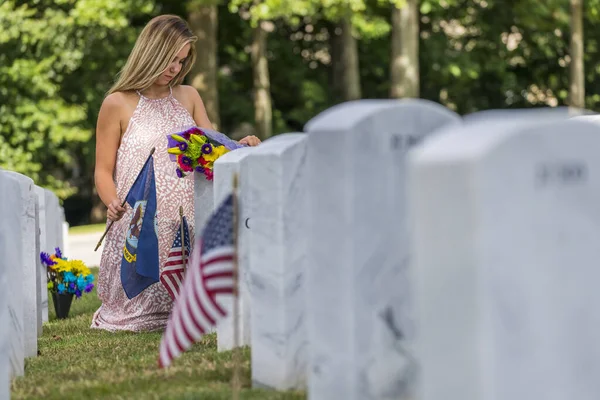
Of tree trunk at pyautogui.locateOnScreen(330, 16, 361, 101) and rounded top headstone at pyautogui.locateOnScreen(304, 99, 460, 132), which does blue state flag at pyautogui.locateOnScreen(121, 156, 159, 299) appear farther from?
tree trunk at pyautogui.locateOnScreen(330, 16, 361, 101)

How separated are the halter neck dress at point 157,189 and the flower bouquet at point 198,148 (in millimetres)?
461

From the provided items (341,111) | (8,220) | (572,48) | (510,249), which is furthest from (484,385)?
(572,48)

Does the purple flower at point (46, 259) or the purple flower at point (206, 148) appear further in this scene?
the purple flower at point (46, 259)

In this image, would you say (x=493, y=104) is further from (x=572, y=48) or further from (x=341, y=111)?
(x=341, y=111)

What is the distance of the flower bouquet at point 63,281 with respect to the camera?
11047 millimetres

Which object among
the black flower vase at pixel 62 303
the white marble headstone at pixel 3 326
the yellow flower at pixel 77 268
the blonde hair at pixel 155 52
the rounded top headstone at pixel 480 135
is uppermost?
the blonde hair at pixel 155 52

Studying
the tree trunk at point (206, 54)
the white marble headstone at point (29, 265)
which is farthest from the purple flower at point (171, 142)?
the tree trunk at point (206, 54)

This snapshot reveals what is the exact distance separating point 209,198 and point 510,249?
4.96 m

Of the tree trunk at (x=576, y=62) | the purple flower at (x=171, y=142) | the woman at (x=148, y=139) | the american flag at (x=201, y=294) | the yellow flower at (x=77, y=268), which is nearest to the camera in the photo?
the american flag at (x=201, y=294)

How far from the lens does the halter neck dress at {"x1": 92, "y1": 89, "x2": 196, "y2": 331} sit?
9039mm

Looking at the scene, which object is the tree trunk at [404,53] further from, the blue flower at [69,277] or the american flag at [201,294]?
the american flag at [201,294]

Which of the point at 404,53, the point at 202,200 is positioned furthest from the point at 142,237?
the point at 404,53

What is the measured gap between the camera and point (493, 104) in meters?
37.0

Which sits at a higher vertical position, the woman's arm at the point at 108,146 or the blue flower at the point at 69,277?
the woman's arm at the point at 108,146
